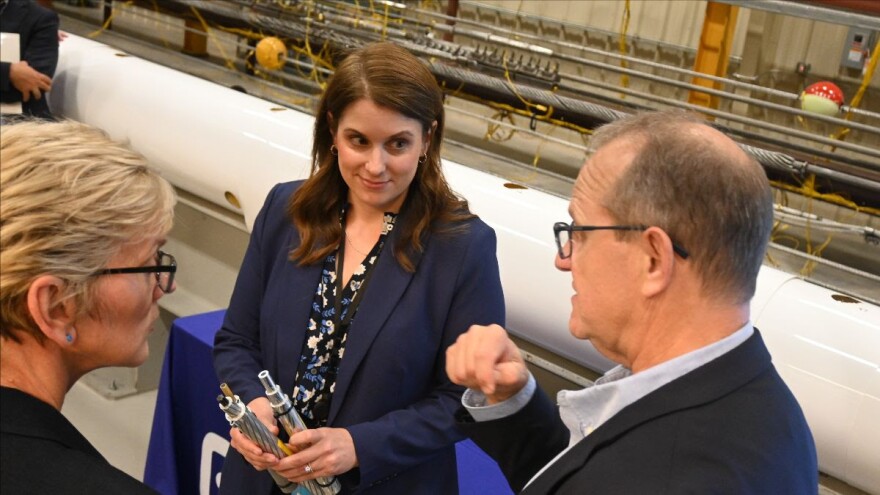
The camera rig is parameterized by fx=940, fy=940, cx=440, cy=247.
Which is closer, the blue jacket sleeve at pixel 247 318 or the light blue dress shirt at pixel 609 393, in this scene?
the light blue dress shirt at pixel 609 393

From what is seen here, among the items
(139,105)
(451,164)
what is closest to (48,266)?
(451,164)

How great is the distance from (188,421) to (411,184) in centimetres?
108

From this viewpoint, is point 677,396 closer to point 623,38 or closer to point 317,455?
point 317,455

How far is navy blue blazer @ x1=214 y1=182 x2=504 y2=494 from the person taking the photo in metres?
1.48

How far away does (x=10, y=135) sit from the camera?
3.25 feet

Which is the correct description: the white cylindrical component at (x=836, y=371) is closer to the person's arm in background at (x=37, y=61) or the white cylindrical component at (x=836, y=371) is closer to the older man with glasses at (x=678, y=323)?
the older man with glasses at (x=678, y=323)

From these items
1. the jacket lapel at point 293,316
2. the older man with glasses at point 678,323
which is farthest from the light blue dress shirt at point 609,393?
the jacket lapel at point 293,316

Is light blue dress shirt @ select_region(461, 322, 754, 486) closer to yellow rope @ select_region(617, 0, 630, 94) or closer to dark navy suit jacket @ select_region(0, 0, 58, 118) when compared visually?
yellow rope @ select_region(617, 0, 630, 94)

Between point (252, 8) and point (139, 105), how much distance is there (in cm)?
72

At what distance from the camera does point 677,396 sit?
94 centimetres

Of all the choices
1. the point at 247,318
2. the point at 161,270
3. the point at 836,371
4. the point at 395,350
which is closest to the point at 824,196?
the point at 836,371

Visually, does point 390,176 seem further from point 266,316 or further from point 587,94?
point 587,94

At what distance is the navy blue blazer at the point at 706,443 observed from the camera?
885 millimetres

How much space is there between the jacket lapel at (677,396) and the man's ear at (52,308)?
1.72 feet
